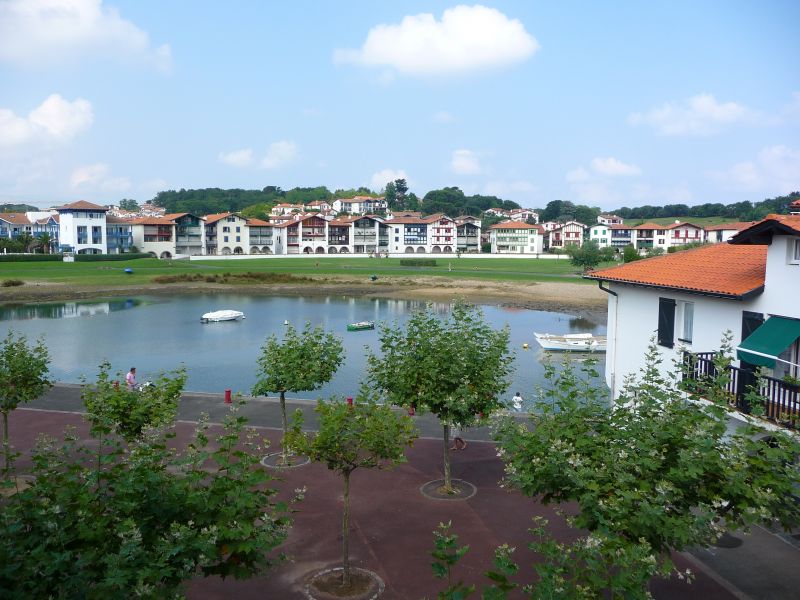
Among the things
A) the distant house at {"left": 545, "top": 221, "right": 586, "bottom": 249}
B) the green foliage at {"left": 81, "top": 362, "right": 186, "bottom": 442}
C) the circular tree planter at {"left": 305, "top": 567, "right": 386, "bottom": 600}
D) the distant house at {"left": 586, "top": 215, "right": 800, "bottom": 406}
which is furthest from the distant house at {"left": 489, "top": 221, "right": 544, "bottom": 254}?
the circular tree planter at {"left": 305, "top": 567, "right": 386, "bottom": 600}

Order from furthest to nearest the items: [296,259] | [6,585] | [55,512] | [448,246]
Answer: [448,246] → [296,259] → [55,512] → [6,585]

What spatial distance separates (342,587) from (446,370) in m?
6.80

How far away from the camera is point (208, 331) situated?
59844 mm

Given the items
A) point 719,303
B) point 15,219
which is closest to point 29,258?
point 15,219

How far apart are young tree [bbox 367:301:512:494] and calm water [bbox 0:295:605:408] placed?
14.0 meters

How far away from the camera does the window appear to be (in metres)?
20.0

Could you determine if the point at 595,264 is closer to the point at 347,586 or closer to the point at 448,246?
the point at 448,246

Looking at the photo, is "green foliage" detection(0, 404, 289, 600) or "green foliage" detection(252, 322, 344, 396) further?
"green foliage" detection(252, 322, 344, 396)

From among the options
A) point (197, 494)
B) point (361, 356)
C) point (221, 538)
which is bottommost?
point (361, 356)

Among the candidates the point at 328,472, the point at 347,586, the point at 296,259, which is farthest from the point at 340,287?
the point at 347,586

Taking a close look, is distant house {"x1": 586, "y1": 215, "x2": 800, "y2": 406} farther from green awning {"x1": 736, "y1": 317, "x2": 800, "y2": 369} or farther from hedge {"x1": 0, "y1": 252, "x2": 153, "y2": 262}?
hedge {"x1": 0, "y1": 252, "x2": 153, "y2": 262}

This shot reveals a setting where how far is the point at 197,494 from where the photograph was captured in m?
8.70

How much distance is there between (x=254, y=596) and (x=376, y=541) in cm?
332

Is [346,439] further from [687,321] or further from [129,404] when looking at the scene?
[687,321]
